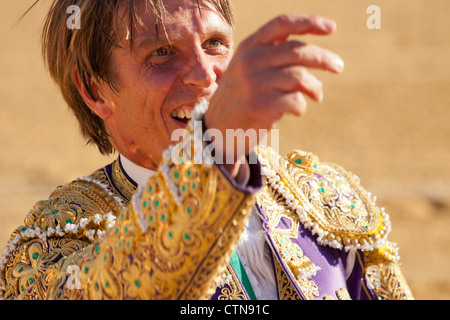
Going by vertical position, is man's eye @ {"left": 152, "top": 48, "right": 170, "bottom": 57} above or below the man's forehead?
below

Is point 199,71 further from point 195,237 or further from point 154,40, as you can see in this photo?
point 195,237

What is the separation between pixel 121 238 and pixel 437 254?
19.4 ft

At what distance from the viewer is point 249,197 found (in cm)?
143

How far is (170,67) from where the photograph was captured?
2.10m

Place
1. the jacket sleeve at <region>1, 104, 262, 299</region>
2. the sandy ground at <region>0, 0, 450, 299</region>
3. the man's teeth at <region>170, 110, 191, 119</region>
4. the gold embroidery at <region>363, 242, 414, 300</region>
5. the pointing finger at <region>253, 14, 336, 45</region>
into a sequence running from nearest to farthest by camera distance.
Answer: the pointing finger at <region>253, 14, 336, 45</region> → the jacket sleeve at <region>1, 104, 262, 299</region> → the man's teeth at <region>170, 110, 191, 119</region> → the gold embroidery at <region>363, 242, 414, 300</region> → the sandy ground at <region>0, 0, 450, 299</region>

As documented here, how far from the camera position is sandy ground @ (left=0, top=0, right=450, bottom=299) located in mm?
7504

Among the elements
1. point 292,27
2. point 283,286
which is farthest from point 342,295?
point 292,27

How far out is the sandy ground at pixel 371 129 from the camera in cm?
750

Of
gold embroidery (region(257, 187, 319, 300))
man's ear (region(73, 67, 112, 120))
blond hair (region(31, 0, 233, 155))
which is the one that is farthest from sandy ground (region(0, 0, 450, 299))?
gold embroidery (region(257, 187, 319, 300))

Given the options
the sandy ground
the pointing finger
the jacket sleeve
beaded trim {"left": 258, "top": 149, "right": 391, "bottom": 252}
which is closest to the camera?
the pointing finger

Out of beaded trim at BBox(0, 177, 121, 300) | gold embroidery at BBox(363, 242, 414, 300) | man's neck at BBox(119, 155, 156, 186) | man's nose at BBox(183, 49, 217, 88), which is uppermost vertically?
man's nose at BBox(183, 49, 217, 88)

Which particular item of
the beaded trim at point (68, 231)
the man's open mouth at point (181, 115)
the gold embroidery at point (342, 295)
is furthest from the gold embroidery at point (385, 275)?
the beaded trim at point (68, 231)

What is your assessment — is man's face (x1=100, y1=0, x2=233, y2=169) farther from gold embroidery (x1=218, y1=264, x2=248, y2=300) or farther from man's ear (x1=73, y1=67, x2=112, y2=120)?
gold embroidery (x1=218, y1=264, x2=248, y2=300)

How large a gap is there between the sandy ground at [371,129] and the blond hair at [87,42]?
8.15 feet
